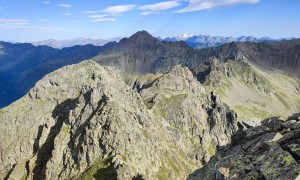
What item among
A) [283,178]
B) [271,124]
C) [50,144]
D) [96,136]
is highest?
[283,178]

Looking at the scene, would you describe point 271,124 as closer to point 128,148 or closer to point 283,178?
point 283,178

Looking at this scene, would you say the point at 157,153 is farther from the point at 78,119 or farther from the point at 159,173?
the point at 78,119

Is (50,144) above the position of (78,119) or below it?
below

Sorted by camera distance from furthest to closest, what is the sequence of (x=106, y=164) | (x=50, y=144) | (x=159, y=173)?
(x=50, y=144) < (x=159, y=173) < (x=106, y=164)

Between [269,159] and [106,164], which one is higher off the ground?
[269,159]

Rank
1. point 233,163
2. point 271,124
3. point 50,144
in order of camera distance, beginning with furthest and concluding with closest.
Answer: point 50,144, point 271,124, point 233,163

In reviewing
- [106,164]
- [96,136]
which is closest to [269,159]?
[106,164]

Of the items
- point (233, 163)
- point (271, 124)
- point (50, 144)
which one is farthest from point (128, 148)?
point (233, 163)

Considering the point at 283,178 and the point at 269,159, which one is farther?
the point at 269,159

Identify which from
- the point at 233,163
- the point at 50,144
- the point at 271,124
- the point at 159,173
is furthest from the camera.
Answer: the point at 50,144
